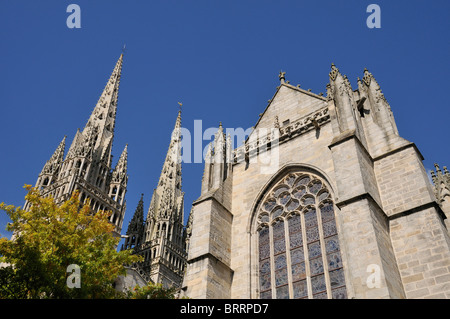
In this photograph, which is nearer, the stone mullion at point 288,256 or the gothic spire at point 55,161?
the stone mullion at point 288,256

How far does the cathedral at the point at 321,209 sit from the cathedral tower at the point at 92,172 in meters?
26.6

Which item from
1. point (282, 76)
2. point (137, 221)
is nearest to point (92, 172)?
point (137, 221)

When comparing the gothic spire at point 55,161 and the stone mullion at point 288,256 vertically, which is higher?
the gothic spire at point 55,161

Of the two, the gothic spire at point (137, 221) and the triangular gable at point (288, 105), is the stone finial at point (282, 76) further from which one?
the gothic spire at point (137, 221)

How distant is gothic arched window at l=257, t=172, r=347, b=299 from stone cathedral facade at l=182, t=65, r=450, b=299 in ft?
0.10

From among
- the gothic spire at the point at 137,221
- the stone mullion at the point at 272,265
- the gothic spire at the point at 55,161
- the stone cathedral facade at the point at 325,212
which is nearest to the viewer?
the stone cathedral facade at the point at 325,212

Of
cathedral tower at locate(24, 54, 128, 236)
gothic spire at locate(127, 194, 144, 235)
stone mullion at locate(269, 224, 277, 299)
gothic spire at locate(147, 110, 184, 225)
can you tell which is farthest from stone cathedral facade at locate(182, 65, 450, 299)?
gothic spire at locate(127, 194, 144, 235)

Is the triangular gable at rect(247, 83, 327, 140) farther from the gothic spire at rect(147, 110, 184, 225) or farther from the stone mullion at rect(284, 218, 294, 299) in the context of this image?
the gothic spire at rect(147, 110, 184, 225)

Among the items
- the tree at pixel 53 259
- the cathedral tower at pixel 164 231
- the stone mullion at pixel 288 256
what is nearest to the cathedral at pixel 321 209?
the stone mullion at pixel 288 256

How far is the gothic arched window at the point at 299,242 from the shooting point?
39.7 feet

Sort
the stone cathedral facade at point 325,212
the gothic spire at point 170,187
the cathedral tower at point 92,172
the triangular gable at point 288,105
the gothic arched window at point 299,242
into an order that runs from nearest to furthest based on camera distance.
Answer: the stone cathedral facade at point 325,212
the gothic arched window at point 299,242
the triangular gable at point 288,105
the cathedral tower at point 92,172
the gothic spire at point 170,187

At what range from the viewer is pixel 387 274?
31.8ft

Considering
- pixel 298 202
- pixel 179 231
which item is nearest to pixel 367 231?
pixel 298 202
